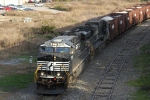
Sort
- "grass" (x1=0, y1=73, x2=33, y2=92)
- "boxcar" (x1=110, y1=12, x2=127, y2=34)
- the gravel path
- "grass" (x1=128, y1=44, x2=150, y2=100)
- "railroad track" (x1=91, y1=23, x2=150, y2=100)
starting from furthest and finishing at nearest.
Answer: "boxcar" (x1=110, y1=12, x2=127, y2=34), "grass" (x1=0, y1=73, x2=33, y2=92), "railroad track" (x1=91, y1=23, x2=150, y2=100), the gravel path, "grass" (x1=128, y1=44, x2=150, y2=100)

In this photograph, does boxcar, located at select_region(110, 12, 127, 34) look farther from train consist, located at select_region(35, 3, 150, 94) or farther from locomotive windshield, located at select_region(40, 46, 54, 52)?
locomotive windshield, located at select_region(40, 46, 54, 52)

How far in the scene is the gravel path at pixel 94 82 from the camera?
17.5 metres

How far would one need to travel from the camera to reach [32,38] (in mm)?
35125

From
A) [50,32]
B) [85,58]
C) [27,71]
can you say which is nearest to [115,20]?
[50,32]

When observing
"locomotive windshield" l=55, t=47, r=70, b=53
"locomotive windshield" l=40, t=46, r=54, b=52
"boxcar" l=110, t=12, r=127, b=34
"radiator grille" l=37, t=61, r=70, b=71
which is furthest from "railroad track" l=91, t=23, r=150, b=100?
"locomotive windshield" l=40, t=46, r=54, b=52

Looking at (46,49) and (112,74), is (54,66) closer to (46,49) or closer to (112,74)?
(46,49)

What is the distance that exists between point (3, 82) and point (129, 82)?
8.53 m

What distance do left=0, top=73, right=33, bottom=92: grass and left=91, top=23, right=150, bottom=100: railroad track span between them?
16.3 feet

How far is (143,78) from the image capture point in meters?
20.4

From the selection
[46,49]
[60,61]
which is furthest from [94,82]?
[46,49]

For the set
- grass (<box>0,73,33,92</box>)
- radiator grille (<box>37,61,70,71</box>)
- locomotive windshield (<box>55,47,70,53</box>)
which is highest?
locomotive windshield (<box>55,47,70,53</box>)

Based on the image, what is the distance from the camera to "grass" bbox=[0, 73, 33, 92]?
63.2 ft

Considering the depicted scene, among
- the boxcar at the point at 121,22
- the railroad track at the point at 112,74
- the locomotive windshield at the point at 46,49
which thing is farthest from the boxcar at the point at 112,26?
the locomotive windshield at the point at 46,49

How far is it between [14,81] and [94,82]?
216 inches
